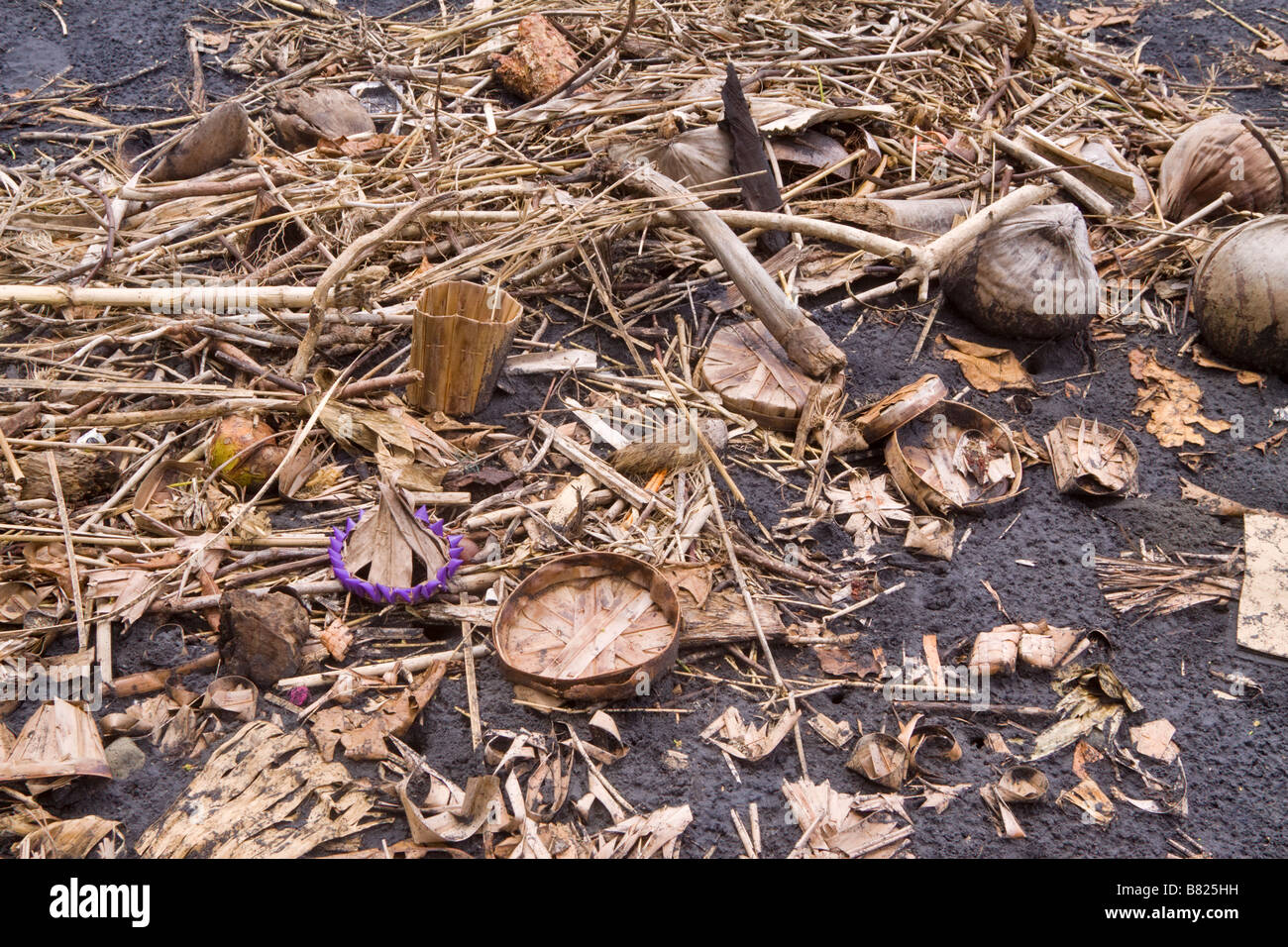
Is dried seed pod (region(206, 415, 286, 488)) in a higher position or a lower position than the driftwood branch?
lower

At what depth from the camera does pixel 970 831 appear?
2.45 metres

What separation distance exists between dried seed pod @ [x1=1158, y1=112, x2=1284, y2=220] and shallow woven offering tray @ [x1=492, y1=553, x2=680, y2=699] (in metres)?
3.69

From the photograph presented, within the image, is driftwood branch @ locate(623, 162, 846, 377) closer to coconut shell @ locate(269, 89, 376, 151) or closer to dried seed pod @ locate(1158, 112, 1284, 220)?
coconut shell @ locate(269, 89, 376, 151)

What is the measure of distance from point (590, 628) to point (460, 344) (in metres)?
1.22

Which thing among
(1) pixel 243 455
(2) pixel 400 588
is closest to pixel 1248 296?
(2) pixel 400 588

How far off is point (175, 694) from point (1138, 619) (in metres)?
3.04

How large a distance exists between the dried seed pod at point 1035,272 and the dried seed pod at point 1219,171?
1161 mm

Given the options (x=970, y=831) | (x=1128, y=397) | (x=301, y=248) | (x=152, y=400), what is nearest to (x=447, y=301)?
(x=301, y=248)

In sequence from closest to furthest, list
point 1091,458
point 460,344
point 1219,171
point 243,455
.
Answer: point 243,455, point 460,344, point 1091,458, point 1219,171

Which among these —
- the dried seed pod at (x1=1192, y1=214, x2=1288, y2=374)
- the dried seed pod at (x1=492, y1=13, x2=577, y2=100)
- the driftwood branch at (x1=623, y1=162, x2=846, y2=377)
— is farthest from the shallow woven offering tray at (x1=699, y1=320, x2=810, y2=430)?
the dried seed pod at (x1=492, y1=13, x2=577, y2=100)

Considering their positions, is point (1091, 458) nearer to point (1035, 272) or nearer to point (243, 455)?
point (1035, 272)

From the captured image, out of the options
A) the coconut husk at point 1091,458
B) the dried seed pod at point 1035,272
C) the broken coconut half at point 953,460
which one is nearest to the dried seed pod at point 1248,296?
the dried seed pod at point 1035,272

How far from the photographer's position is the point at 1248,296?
3.92 metres

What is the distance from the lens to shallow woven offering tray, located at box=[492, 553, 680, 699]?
269 centimetres
